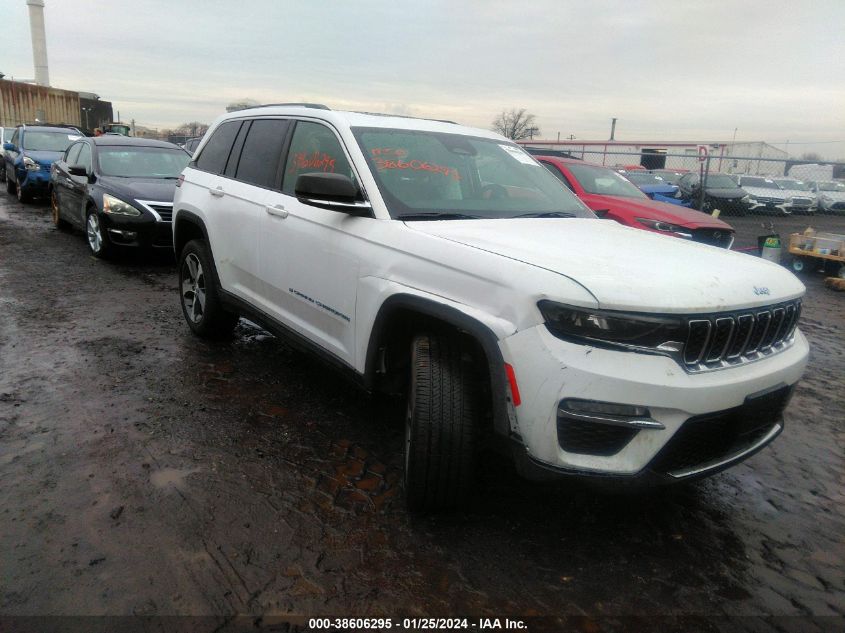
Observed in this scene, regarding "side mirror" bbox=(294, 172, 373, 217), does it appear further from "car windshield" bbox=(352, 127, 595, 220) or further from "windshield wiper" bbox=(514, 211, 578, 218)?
"windshield wiper" bbox=(514, 211, 578, 218)

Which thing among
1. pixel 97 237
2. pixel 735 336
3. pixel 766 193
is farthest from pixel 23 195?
pixel 766 193

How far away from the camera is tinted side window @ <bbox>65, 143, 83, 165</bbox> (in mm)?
9391

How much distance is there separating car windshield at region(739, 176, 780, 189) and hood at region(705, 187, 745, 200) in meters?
3.35

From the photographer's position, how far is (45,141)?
13.6 meters

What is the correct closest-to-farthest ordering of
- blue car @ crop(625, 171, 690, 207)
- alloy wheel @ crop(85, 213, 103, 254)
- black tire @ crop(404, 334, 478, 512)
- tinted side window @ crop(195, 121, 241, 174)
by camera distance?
black tire @ crop(404, 334, 478, 512), tinted side window @ crop(195, 121, 241, 174), alloy wheel @ crop(85, 213, 103, 254), blue car @ crop(625, 171, 690, 207)

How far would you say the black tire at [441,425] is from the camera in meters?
2.55

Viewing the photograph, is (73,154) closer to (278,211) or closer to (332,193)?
(278,211)

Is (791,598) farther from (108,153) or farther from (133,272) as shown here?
(108,153)

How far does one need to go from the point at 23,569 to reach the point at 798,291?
138 inches

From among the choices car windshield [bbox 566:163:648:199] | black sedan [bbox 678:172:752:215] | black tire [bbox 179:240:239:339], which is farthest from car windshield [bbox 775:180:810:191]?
black tire [bbox 179:240:239:339]

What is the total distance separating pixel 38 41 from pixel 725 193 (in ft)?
184

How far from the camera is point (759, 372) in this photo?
2539mm

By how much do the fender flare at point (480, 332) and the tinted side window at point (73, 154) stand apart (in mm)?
8573

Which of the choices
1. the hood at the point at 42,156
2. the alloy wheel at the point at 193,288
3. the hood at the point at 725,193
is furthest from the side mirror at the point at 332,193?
the hood at the point at 725,193
